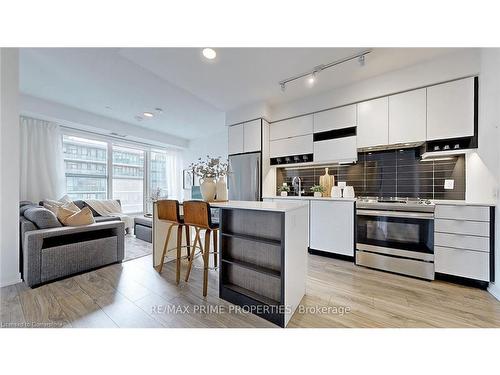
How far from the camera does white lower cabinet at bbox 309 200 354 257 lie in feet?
8.73

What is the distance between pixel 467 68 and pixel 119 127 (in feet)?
19.3

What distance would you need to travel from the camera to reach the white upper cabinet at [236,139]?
367cm

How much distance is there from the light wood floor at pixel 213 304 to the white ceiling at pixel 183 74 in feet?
8.11

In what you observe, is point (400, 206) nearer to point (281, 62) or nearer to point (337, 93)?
point (337, 93)

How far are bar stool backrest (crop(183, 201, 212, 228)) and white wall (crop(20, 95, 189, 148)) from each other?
3.73 m

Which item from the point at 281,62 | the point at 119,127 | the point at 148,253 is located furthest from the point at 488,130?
the point at 119,127

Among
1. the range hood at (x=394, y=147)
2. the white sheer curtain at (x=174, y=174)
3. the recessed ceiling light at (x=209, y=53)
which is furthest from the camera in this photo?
the white sheer curtain at (x=174, y=174)

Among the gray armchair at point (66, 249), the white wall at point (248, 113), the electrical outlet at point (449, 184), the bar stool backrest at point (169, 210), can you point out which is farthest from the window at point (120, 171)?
the electrical outlet at point (449, 184)

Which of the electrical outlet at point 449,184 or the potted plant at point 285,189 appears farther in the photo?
the potted plant at point 285,189

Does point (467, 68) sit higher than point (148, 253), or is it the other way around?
point (467, 68)

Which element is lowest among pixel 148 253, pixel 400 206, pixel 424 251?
pixel 148 253

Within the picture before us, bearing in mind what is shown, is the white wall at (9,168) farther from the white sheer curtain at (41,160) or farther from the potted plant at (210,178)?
the white sheer curtain at (41,160)

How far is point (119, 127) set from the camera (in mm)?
4566
